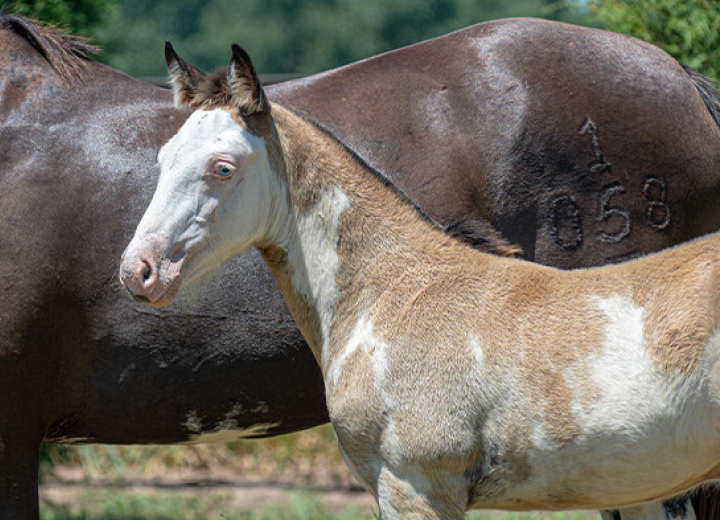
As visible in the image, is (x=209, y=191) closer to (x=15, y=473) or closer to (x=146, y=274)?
(x=146, y=274)

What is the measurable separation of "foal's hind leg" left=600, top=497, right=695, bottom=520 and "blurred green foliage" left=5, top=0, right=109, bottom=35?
145 inches

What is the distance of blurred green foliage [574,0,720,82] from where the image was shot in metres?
5.41

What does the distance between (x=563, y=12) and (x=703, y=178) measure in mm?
16872

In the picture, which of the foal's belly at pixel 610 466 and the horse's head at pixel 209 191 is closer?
the foal's belly at pixel 610 466

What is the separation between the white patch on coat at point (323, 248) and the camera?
3137 mm

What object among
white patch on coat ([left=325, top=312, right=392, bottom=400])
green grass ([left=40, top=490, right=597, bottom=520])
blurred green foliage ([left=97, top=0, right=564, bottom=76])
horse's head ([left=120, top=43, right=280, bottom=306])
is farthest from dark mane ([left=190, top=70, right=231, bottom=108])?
blurred green foliage ([left=97, top=0, right=564, bottom=76])

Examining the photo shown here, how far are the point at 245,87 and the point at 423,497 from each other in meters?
1.35

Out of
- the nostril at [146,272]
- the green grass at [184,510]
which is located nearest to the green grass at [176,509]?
the green grass at [184,510]

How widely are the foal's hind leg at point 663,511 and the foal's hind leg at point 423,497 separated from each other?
991 mm

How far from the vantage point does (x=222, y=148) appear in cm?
297

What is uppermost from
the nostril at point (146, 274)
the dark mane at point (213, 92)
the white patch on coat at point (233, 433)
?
the dark mane at point (213, 92)

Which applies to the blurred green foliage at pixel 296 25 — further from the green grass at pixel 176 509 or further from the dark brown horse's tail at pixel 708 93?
the dark brown horse's tail at pixel 708 93

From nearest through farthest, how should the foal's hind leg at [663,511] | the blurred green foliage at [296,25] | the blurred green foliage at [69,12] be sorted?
the foal's hind leg at [663,511], the blurred green foliage at [69,12], the blurred green foliage at [296,25]

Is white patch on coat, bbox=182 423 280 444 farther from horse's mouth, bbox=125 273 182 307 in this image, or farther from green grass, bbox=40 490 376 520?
green grass, bbox=40 490 376 520
